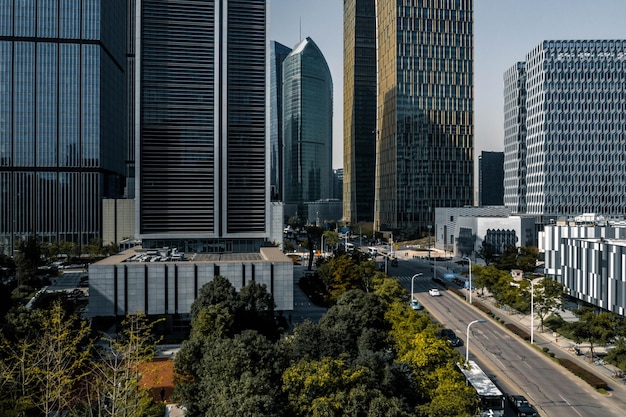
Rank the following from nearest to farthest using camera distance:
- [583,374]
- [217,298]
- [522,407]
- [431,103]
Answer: [522,407] < [583,374] < [217,298] < [431,103]

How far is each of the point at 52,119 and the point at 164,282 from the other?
356ft

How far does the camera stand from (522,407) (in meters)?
42.6

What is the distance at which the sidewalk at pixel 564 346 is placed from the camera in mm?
52031

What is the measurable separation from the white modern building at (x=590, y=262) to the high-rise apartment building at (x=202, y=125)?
52291mm

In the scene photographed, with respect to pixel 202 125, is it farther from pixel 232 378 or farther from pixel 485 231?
pixel 485 231

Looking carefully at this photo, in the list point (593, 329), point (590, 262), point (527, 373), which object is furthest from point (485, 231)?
point (527, 373)

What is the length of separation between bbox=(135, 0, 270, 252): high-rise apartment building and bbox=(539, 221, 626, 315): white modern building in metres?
52.3

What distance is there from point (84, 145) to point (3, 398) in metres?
136

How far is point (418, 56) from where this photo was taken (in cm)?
19125

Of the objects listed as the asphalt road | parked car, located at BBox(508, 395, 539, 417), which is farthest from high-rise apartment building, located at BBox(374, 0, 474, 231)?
parked car, located at BBox(508, 395, 539, 417)

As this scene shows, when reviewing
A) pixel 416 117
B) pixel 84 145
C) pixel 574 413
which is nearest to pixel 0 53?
pixel 84 145

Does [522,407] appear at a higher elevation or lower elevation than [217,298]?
lower

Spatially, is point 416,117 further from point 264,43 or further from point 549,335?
point 549,335

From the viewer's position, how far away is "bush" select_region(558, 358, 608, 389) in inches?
Result: 1914
